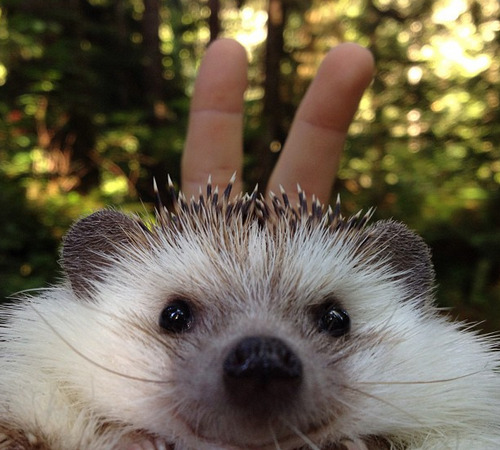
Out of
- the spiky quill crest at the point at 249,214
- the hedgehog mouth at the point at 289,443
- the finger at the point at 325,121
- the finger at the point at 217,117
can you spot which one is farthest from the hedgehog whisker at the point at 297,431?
the finger at the point at 217,117

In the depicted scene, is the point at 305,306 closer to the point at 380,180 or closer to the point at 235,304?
the point at 235,304

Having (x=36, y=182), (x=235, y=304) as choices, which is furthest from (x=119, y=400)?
(x=36, y=182)

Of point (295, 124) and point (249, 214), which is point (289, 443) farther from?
point (295, 124)

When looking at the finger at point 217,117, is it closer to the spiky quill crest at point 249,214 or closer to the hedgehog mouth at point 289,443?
the spiky quill crest at point 249,214

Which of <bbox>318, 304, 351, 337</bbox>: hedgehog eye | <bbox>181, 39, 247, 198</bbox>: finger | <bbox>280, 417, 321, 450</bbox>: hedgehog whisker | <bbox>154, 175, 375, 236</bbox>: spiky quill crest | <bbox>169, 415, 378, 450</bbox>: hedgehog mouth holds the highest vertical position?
<bbox>181, 39, 247, 198</bbox>: finger

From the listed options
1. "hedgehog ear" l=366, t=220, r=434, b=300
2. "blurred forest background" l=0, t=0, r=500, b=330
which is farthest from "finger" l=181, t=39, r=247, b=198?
"blurred forest background" l=0, t=0, r=500, b=330

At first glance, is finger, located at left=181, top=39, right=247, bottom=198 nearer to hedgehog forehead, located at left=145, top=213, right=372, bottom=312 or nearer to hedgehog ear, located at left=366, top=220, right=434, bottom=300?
hedgehog forehead, located at left=145, top=213, right=372, bottom=312

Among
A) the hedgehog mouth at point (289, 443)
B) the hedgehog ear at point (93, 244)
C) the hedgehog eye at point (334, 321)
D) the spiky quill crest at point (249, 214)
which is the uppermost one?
the spiky quill crest at point (249, 214)
